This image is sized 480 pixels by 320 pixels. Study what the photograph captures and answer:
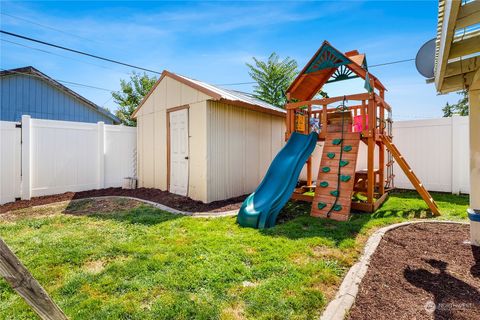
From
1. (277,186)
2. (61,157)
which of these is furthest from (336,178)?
(61,157)

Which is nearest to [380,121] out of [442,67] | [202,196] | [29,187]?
[442,67]

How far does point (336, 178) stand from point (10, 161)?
7.49m

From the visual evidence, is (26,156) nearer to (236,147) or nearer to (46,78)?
(236,147)

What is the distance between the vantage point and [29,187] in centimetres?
643

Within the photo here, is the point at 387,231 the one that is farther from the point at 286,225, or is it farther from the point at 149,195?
the point at 149,195

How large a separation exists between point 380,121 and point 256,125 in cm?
323

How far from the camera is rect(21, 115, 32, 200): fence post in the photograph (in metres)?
6.30

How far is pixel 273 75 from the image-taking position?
1942 centimetres

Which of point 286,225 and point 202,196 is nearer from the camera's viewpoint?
point 286,225

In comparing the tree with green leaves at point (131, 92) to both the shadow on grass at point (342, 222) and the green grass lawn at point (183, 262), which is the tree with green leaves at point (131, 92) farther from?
the shadow on grass at point (342, 222)

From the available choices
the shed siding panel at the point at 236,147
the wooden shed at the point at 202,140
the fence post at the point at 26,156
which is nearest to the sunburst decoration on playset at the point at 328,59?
the wooden shed at the point at 202,140

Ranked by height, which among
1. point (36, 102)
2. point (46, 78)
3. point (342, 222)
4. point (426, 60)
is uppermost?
point (46, 78)

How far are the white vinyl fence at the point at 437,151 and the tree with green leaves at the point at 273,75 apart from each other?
487 inches

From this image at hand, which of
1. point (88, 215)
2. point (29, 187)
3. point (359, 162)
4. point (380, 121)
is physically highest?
point (380, 121)
